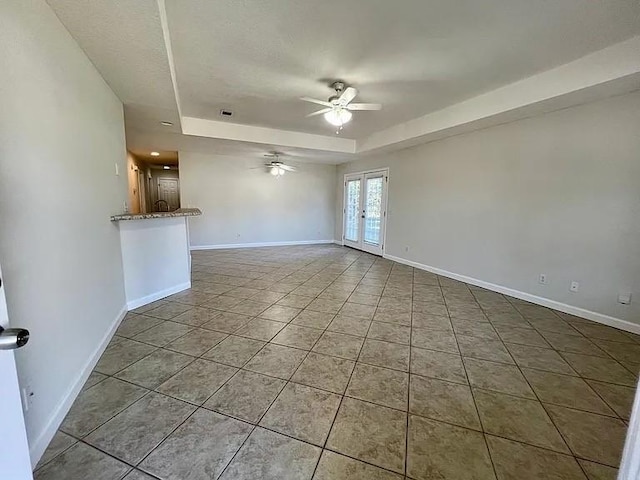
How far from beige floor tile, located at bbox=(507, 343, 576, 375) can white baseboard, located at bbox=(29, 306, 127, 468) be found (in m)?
3.12

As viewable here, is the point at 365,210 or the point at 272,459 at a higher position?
the point at 365,210

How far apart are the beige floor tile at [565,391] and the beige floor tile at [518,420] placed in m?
0.17

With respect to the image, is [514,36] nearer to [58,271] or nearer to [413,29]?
[413,29]

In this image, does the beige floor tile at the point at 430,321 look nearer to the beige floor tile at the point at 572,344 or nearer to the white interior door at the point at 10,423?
the beige floor tile at the point at 572,344

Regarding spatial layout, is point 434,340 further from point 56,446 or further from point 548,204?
point 56,446

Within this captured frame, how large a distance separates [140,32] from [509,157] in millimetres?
4326

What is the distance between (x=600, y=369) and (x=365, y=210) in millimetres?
5303

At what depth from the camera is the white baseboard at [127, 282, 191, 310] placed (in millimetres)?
3314

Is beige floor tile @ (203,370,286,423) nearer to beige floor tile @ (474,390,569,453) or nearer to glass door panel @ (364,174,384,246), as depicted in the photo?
beige floor tile @ (474,390,569,453)

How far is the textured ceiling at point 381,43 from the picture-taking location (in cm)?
208

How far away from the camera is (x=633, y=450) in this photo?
547 millimetres

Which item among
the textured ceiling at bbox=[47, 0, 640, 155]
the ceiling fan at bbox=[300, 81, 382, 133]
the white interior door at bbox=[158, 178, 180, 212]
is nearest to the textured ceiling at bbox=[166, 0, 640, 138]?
the textured ceiling at bbox=[47, 0, 640, 155]

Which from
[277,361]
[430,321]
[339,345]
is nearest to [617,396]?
[430,321]

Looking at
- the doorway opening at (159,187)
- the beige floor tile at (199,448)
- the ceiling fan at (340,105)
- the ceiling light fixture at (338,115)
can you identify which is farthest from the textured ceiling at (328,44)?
the doorway opening at (159,187)
